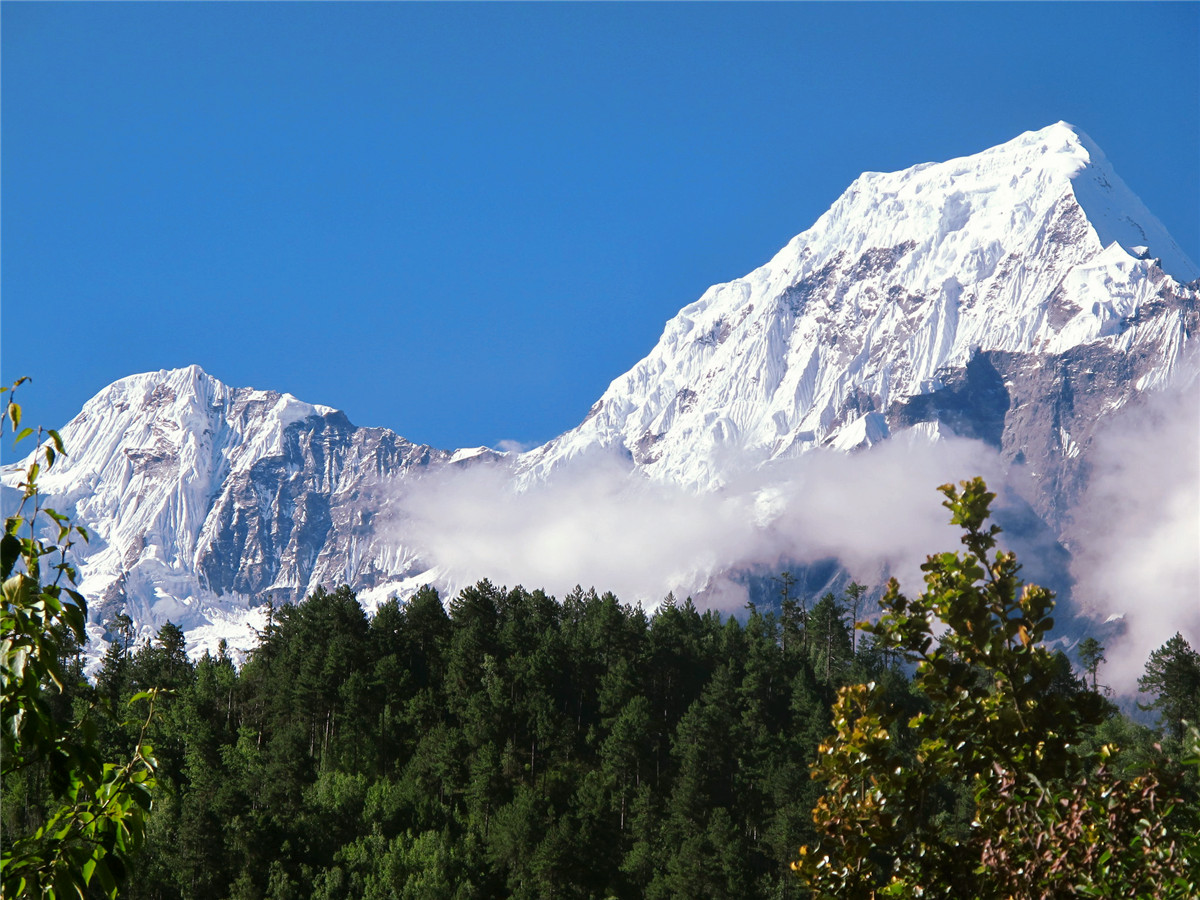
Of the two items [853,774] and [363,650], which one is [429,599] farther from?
[853,774]

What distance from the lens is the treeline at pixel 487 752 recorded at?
65.7 meters

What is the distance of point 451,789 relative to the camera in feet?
265

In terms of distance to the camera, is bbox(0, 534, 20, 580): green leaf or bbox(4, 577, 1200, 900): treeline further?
bbox(4, 577, 1200, 900): treeline

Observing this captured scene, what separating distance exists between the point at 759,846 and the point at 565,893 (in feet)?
48.6

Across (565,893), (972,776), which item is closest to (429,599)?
Result: (565,893)

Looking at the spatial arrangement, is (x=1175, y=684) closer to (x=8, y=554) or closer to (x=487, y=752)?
(x=487, y=752)

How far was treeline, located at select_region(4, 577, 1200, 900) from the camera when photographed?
65.7 meters

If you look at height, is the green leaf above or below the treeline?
below

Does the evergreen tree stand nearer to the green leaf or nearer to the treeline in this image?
the treeline

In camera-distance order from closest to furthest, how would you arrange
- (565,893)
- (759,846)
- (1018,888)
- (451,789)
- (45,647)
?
(45,647) → (1018,888) → (565,893) → (759,846) → (451,789)

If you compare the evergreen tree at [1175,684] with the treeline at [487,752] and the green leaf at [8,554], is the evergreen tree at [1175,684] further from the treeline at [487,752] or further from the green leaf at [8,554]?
the green leaf at [8,554]

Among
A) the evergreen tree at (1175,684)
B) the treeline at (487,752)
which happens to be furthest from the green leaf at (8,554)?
the evergreen tree at (1175,684)

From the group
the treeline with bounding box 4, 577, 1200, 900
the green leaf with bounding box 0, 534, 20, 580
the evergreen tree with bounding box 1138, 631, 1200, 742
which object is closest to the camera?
the green leaf with bounding box 0, 534, 20, 580

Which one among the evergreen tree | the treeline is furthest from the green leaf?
the evergreen tree
